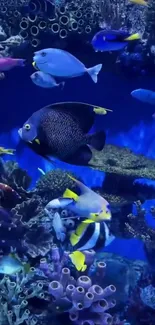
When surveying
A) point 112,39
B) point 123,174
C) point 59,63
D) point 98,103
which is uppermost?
point 112,39

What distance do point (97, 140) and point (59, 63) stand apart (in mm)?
1568

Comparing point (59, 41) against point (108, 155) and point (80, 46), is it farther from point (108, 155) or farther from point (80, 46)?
point (108, 155)

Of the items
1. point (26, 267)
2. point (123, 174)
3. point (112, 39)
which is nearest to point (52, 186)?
point (123, 174)

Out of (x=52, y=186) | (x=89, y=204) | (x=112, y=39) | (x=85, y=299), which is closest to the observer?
(x=89, y=204)

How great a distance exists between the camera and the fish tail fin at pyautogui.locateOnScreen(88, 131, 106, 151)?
2697 mm

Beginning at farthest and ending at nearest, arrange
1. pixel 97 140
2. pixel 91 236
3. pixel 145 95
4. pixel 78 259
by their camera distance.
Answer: pixel 145 95 < pixel 78 259 < pixel 91 236 < pixel 97 140

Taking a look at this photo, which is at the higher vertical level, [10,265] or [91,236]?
[91,236]

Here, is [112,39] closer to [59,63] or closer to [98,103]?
[59,63]

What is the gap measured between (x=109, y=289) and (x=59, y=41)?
3.24 meters

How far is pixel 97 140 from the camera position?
2.71 m

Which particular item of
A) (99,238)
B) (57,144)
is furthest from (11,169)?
(57,144)

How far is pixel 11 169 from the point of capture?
5078 millimetres

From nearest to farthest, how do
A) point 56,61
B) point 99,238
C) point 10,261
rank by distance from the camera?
point 99,238
point 10,261
point 56,61

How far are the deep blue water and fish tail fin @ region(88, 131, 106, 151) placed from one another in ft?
9.63
